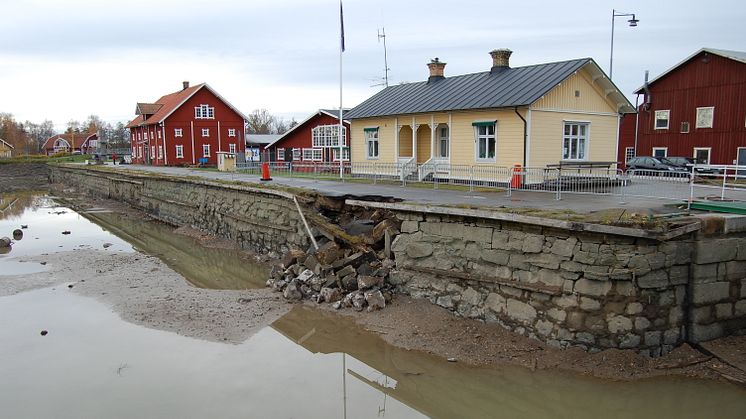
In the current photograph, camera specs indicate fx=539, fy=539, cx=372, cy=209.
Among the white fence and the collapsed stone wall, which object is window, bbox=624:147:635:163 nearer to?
the white fence

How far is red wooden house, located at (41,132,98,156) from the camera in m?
99.9

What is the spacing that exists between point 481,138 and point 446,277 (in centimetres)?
1070

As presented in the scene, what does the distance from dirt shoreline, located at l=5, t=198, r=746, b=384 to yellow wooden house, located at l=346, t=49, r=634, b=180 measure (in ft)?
31.6

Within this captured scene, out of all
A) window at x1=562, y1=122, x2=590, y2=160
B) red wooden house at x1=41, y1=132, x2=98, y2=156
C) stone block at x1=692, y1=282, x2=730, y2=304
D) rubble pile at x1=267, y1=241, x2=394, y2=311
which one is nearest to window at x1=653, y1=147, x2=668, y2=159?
window at x1=562, y1=122, x2=590, y2=160

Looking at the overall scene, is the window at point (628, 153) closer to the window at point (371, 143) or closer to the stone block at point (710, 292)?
the window at point (371, 143)

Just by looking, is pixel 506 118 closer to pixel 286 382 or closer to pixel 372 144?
pixel 372 144

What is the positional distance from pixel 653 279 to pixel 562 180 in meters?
9.37

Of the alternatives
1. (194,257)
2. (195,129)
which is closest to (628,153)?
(194,257)

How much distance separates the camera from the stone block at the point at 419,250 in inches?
470

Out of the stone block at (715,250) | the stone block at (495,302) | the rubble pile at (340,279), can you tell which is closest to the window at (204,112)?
the rubble pile at (340,279)

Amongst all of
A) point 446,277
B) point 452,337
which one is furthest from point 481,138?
point 452,337

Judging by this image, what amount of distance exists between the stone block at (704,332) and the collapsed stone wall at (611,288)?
0.06 feet

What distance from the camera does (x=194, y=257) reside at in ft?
63.0

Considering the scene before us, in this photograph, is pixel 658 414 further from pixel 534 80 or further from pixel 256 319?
pixel 534 80
